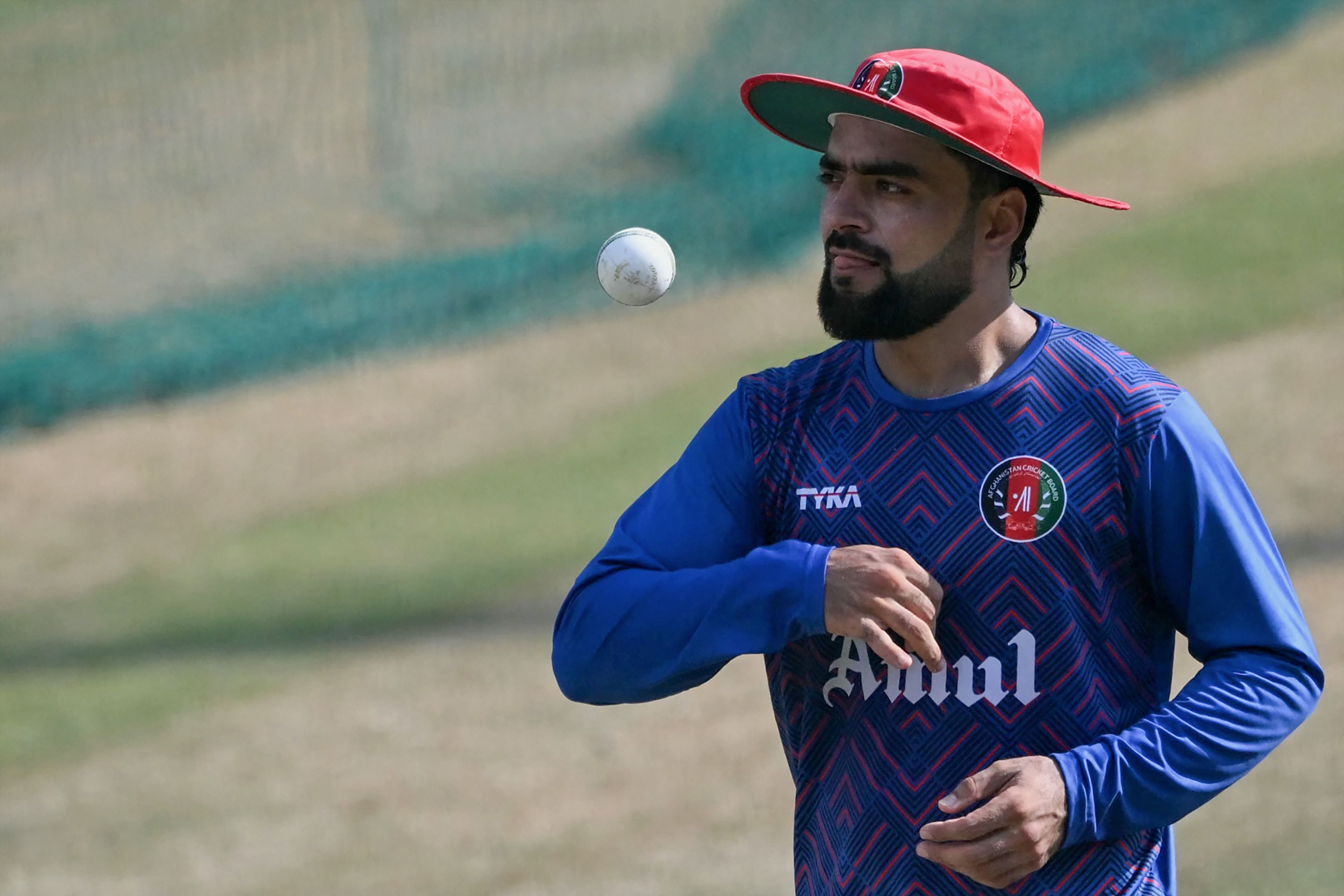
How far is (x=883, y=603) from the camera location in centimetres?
209

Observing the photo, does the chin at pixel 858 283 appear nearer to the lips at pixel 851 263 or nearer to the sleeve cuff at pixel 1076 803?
the lips at pixel 851 263

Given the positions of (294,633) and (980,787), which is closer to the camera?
(980,787)

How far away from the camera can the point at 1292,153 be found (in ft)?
27.1

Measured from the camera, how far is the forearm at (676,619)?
2.15 meters

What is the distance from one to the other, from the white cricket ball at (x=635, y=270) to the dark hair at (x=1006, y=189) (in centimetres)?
59

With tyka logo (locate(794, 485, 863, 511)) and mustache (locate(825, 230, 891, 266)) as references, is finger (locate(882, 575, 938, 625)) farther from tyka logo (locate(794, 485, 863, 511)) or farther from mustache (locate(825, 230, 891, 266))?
mustache (locate(825, 230, 891, 266))

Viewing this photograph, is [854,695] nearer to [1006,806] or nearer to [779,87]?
[1006,806]

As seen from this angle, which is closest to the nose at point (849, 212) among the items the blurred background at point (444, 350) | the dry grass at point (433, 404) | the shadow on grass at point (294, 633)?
the blurred background at point (444, 350)

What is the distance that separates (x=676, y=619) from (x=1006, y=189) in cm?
78

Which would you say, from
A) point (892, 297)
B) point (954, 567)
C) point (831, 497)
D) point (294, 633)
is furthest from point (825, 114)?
point (294, 633)

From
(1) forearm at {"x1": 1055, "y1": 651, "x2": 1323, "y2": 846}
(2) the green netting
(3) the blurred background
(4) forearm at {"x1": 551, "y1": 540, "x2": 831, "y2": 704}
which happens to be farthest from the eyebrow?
(2) the green netting

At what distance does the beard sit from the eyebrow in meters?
0.09

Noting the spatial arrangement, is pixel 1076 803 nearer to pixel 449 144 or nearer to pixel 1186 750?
pixel 1186 750

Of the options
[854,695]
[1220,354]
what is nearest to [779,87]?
[854,695]
